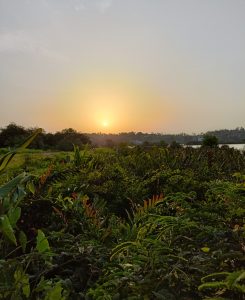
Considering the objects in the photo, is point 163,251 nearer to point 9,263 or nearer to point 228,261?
point 228,261

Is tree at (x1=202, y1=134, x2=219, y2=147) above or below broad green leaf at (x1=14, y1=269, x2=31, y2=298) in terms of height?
above

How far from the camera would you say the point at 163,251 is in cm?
128

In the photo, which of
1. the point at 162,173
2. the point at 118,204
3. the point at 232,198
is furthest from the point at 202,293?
the point at 162,173

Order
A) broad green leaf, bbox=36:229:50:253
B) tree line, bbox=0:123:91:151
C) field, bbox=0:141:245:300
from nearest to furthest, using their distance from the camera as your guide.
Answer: field, bbox=0:141:245:300, broad green leaf, bbox=36:229:50:253, tree line, bbox=0:123:91:151

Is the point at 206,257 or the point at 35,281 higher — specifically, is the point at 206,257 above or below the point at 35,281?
above

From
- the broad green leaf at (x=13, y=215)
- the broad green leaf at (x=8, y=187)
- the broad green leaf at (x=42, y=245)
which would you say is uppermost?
the broad green leaf at (x=8, y=187)

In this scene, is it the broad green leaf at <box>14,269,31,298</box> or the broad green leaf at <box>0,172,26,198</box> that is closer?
the broad green leaf at <box>14,269,31,298</box>

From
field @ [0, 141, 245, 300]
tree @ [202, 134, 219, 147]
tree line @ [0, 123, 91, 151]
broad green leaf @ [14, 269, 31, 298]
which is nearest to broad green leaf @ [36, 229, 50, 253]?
field @ [0, 141, 245, 300]

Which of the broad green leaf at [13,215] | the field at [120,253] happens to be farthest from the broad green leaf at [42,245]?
the broad green leaf at [13,215]

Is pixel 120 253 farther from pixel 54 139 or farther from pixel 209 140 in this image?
pixel 54 139

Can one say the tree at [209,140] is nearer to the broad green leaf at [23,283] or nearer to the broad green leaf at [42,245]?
the broad green leaf at [42,245]

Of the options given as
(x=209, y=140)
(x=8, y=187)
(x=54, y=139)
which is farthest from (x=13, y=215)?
(x=54, y=139)

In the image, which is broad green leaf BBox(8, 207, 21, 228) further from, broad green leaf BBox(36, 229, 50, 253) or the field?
broad green leaf BBox(36, 229, 50, 253)

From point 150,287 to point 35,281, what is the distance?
0.42 metres
